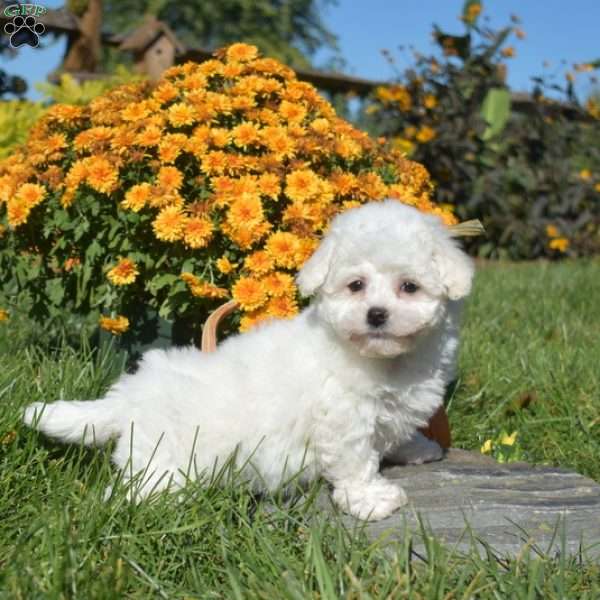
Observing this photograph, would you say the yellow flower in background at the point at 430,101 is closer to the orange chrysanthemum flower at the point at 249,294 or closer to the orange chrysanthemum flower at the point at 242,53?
the orange chrysanthemum flower at the point at 242,53

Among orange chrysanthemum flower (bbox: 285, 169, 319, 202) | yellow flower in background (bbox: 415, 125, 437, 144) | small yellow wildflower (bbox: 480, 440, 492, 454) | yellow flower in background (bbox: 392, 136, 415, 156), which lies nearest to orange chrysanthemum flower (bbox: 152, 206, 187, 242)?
orange chrysanthemum flower (bbox: 285, 169, 319, 202)

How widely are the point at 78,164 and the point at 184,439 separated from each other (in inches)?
53.4

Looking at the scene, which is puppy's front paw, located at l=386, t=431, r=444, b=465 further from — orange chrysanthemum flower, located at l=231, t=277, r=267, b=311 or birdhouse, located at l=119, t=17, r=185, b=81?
birdhouse, located at l=119, t=17, r=185, b=81

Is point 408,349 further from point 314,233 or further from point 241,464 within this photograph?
point 314,233

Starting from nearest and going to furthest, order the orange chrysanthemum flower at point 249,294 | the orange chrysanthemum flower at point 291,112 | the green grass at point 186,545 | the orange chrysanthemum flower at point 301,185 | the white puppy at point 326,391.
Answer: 1. the green grass at point 186,545
2. the white puppy at point 326,391
3. the orange chrysanthemum flower at point 249,294
4. the orange chrysanthemum flower at point 301,185
5. the orange chrysanthemum flower at point 291,112

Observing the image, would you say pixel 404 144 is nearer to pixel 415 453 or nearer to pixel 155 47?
pixel 155 47

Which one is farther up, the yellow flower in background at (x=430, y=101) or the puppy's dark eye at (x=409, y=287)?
the yellow flower in background at (x=430, y=101)

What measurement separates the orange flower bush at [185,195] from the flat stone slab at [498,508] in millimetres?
879

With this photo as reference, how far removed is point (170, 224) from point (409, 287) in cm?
110

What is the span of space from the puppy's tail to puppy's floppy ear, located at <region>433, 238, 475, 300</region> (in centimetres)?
109

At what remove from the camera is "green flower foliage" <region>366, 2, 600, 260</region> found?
8.35m

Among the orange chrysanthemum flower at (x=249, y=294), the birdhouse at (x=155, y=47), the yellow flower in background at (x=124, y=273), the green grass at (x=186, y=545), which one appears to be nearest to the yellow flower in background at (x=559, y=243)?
the birdhouse at (x=155, y=47)

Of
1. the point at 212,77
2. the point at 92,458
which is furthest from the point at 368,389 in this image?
Answer: the point at 212,77

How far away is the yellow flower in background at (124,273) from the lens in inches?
126
